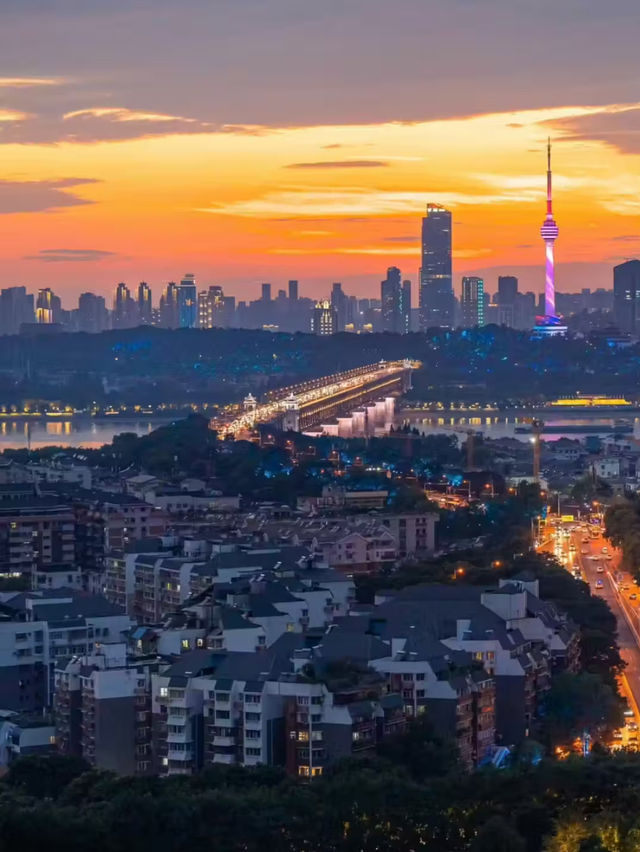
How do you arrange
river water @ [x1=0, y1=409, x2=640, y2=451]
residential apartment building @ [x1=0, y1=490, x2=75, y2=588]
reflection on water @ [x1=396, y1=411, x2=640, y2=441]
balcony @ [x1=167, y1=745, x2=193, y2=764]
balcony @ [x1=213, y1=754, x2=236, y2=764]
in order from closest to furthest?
balcony @ [x1=213, y1=754, x2=236, y2=764] < balcony @ [x1=167, y1=745, x2=193, y2=764] < residential apartment building @ [x1=0, y1=490, x2=75, y2=588] < river water @ [x1=0, y1=409, x2=640, y2=451] < reflection on water @ [x1=396, y1=411, x2=640, y2=441]

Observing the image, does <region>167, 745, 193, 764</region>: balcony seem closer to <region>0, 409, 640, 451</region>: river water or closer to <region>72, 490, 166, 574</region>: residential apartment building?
<region>72, 490, 166, 574</region>: residential apartment building

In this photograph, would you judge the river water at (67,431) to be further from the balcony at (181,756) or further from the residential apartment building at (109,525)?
the balcony at (181,756)

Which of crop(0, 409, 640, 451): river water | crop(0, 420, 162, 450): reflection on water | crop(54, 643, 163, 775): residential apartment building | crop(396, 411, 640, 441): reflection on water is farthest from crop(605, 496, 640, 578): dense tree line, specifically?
crop(396, 411, 640, 441): reflection on water

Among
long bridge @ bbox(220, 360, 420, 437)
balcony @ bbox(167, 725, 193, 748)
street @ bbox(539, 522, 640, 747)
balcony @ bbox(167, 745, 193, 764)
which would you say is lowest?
long bridge @ bbox(220, 360, 420, 437)

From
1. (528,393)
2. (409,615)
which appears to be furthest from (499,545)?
(528,393)

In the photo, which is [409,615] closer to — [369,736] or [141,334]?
→ [369,736]

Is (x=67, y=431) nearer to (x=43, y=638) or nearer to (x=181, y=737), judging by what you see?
(x=43, y=638)

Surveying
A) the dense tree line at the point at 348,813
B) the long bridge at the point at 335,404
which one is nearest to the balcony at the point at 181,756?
the dense tree line at the point at 348,813
